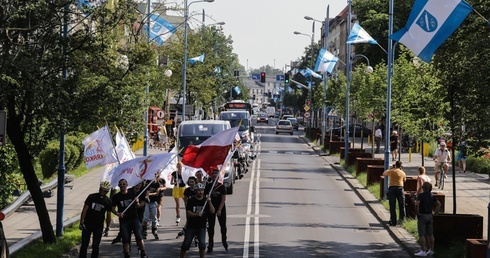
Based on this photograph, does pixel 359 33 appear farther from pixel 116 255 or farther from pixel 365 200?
pixel 116 255

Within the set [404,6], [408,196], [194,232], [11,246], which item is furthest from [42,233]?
[404,6]

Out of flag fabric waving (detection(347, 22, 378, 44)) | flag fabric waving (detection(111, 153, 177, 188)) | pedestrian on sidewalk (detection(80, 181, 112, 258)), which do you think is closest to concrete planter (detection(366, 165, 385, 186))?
flag fabric waving (detection(347, 22, 378, 44))

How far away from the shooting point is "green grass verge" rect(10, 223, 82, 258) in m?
19.0

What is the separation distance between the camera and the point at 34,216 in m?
27.4

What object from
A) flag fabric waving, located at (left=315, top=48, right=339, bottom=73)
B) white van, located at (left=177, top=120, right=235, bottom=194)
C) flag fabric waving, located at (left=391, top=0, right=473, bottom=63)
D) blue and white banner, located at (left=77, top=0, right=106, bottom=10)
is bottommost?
white van, located at (left=177, top=120, right=235, bottom=194)

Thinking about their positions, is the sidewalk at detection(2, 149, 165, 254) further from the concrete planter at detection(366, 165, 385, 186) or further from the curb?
the concrete planter at detection(366, 165, 385, 186)

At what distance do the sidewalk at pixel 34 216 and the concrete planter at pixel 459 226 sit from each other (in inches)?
328

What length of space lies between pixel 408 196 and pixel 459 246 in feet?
18.8

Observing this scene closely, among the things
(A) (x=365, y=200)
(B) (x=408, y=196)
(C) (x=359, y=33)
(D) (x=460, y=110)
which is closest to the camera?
(D) (x=460, y=110)

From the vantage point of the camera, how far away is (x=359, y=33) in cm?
4134

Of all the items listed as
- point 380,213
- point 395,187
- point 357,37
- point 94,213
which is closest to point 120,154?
point 94,213

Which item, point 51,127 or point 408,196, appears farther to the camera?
point 408,196

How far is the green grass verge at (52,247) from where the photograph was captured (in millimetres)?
19000

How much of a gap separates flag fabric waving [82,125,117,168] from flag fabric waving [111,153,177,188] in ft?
7.98
